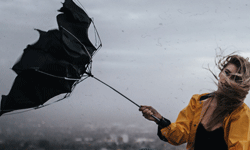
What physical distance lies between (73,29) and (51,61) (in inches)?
29.0

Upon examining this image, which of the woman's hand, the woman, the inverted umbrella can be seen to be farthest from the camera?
the inverted umbrella

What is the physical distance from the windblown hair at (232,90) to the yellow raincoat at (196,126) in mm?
116

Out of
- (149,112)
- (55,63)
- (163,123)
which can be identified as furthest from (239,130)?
(55,63)

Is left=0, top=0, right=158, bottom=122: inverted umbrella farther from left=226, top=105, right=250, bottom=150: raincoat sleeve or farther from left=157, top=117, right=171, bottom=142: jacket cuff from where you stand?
left=226, top=105, right=250, bottom=150: raincoat sleeve

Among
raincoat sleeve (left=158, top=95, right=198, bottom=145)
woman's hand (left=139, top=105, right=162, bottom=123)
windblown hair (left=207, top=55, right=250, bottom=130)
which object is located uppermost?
windblown hair (left=207, top=55, right=250, bottom=130)

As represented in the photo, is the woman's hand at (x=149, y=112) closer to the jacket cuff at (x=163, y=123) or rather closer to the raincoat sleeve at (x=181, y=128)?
the jacket cuff at (x=163, y=123)

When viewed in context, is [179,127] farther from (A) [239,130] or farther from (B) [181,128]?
(A) [239,130]

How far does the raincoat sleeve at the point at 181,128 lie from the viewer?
376cm

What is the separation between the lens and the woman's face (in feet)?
10.4

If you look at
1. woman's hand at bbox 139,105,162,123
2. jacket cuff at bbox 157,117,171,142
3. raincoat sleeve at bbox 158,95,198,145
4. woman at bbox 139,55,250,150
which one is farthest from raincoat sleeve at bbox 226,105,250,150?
woman's hand at bbox 139,105,162,123

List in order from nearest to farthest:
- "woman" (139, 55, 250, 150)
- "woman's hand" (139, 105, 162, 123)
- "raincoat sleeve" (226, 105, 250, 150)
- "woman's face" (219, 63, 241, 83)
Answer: "raincoat sleeve" (226, 105, 250, 150) → "woman" (139, 55, 250, 150) → "woman's face" (219, 63, 241, 83) → "woman's hand" (139, 105, 162, 123)

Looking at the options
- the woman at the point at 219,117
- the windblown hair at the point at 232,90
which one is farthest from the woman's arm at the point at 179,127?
the windblown hair at the point at 232,90

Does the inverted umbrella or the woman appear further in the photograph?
the inverted umbrella

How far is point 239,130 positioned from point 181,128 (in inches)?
38.5
